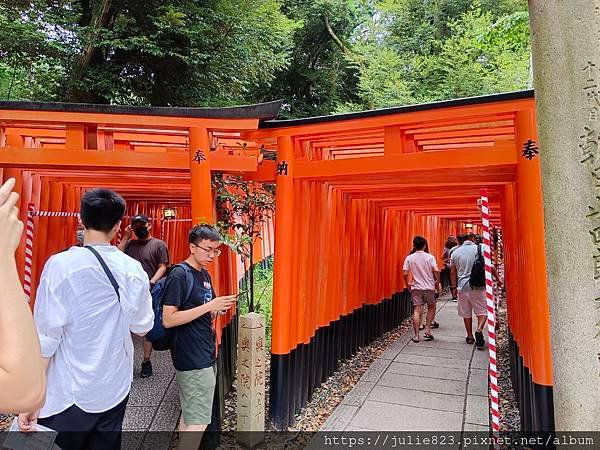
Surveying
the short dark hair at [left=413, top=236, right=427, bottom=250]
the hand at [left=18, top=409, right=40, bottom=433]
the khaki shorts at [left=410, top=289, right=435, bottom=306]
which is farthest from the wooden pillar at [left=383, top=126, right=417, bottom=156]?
the khaki shorts at [left=410, top=289, right=435, bottom=306]

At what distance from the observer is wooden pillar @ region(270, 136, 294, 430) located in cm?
404

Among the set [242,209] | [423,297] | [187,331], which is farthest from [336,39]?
[187,331]

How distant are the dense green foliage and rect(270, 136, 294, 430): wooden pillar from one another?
23.1ft

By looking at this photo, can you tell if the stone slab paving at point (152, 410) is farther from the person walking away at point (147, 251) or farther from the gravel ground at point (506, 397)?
the gravel ground at point (506, 397)

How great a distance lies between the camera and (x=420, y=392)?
5078mm

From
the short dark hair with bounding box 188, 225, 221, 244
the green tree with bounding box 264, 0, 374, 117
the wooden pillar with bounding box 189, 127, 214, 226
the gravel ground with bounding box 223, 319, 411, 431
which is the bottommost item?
the gravel ground with bounding box 223, 319, 411, 431

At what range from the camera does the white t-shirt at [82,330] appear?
198 centimetres

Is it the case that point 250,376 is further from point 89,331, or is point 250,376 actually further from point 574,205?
point 574,205

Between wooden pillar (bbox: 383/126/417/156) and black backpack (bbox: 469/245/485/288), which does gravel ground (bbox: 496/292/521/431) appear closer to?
black backpack (bbox: 469/245/485/288)

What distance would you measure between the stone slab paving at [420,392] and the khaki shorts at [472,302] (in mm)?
613

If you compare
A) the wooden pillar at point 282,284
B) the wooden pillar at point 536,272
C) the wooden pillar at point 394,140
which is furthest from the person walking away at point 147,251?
the wooden pillar at point 536,272

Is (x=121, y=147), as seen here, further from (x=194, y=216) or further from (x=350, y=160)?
(x=350, y=160)

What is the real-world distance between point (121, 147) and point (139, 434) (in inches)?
129

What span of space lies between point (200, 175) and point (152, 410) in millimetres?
2384
